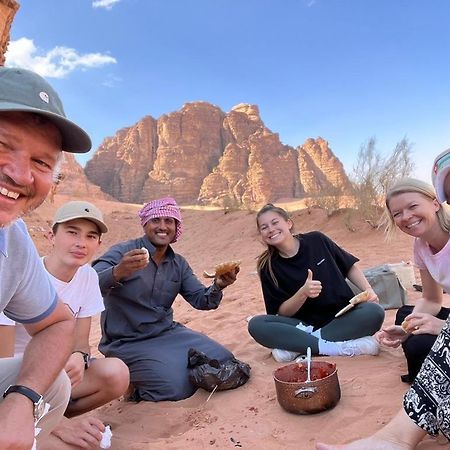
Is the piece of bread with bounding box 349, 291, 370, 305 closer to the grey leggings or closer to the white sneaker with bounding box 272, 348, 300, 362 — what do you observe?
the grey leggings

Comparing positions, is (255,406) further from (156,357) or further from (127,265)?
(127,265)

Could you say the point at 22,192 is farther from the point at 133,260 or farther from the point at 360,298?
the point at 360,298

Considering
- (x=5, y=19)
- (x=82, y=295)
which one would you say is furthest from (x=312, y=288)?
(x=5, y=19)

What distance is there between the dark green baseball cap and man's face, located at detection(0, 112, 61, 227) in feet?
0.17

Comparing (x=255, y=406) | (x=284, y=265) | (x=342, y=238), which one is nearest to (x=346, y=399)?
(x=255, y=406)

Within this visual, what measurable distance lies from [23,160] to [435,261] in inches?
92.2

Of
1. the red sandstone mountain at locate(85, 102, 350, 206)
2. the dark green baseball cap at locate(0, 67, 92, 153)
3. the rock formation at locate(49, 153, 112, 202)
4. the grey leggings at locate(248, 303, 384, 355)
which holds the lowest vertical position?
the grey leggings at locate(248, 303, 384, 355)

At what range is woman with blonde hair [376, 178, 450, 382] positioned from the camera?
2.68 meters

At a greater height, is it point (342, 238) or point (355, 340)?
point (342, 238)

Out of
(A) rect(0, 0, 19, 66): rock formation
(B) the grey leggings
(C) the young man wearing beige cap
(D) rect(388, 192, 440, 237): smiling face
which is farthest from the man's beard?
(A) rect(0, 0, 19, 66): rock formation

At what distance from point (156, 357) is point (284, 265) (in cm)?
126

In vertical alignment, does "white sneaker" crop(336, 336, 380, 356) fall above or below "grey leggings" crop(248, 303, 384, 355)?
below

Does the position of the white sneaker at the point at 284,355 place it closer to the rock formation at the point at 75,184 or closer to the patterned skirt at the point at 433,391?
the patterned skirt at the point at 433,391

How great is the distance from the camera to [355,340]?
3.66 meters
